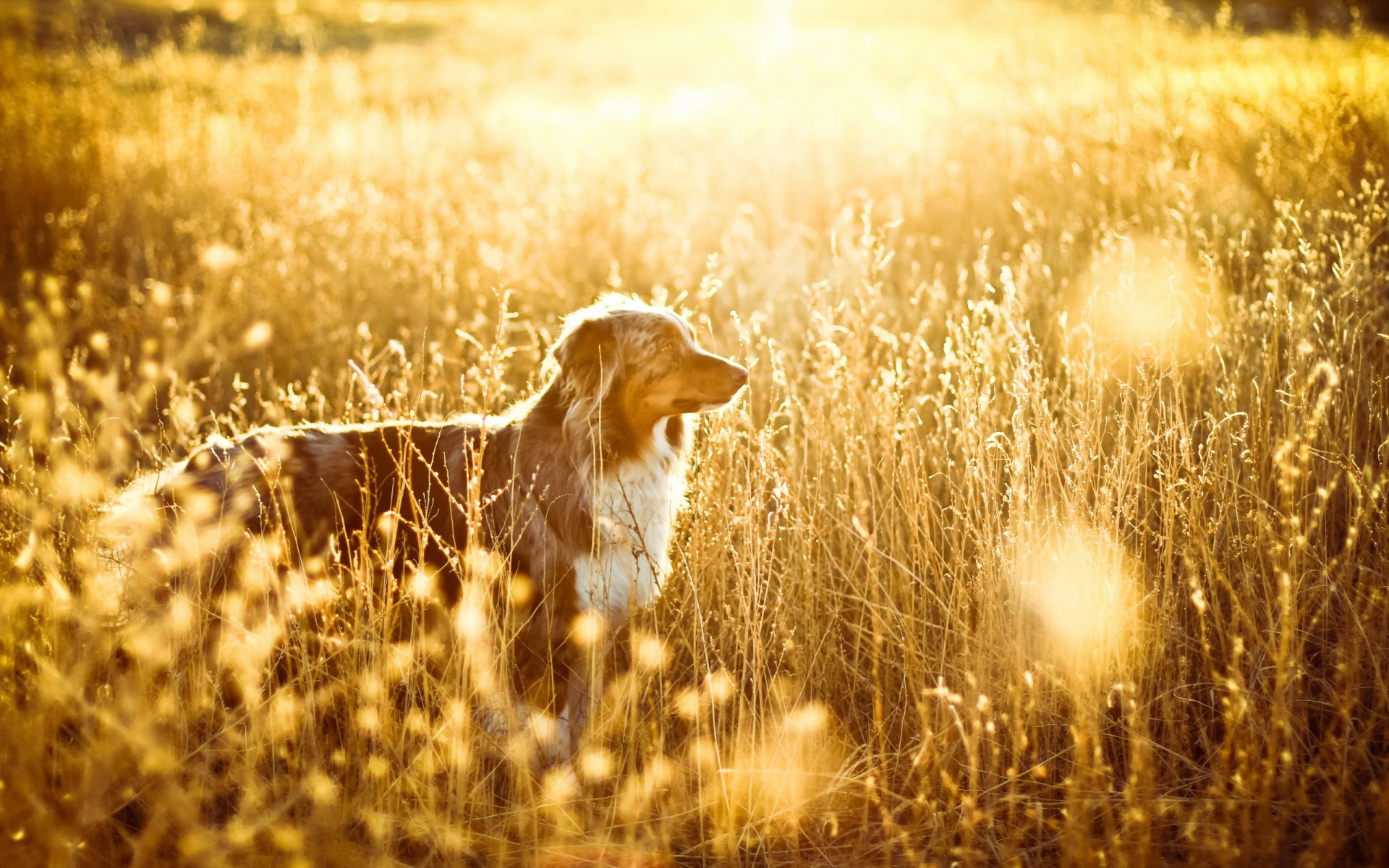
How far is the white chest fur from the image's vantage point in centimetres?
295

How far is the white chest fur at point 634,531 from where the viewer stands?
9.69ft

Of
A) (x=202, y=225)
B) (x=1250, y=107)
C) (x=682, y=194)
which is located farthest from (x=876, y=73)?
(x=202, y=225)

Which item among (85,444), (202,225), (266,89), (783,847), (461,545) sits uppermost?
(266,89)

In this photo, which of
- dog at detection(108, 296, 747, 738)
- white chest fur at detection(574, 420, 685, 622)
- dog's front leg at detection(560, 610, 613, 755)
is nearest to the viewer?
dog's front leg at detection(560, 610, 613, 755)

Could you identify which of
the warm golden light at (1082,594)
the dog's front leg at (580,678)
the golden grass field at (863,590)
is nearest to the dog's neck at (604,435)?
the golden grass field at (863,590)

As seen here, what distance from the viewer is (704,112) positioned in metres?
10.8

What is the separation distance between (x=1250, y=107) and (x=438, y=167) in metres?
6.24

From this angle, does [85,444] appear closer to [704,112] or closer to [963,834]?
[963,834]

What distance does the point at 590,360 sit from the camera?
3.16 metres

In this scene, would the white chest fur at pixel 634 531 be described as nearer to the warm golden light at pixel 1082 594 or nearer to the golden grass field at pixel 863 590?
the golden grass field at pixel 863 590

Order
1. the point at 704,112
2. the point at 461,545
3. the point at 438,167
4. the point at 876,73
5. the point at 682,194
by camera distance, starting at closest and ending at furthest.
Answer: the point at 461,545
the point at 682,194
the point at 438,167
the point at 704,112
the point at 876,73

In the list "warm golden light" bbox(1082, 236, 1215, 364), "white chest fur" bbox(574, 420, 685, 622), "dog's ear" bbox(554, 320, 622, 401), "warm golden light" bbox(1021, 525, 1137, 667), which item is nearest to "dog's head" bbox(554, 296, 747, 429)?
"dog's ear" bbox(554, 320, 622, 401)

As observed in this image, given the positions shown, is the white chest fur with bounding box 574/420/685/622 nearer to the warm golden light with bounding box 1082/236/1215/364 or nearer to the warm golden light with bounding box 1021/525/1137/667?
the warm golden light with bounding box 1021/525/1137/667

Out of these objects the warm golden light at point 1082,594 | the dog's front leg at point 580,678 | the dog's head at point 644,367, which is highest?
the dog's head at point 644,367
